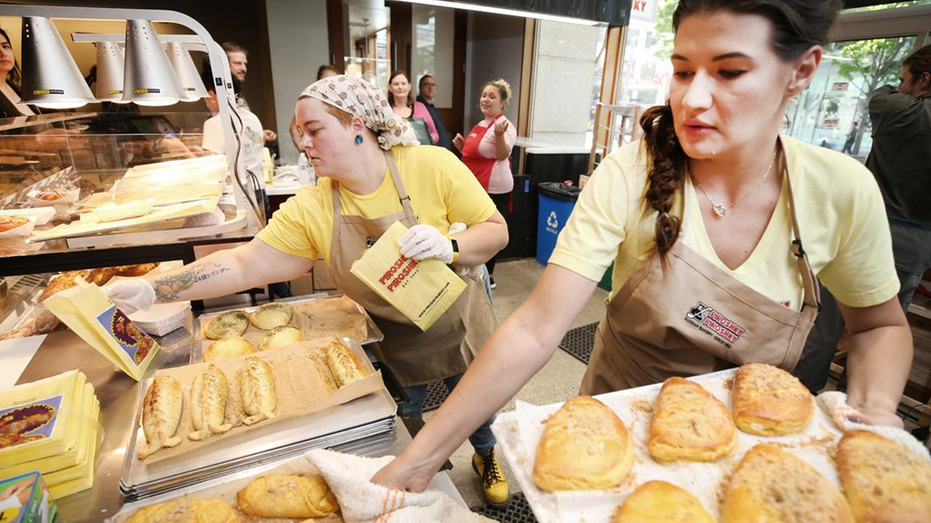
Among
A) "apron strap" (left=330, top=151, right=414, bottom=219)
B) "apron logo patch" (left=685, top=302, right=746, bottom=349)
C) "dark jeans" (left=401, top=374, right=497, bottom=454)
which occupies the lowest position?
"dark jeans" (left=401, top=374, right=497, bottom=454)

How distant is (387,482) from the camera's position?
854mm

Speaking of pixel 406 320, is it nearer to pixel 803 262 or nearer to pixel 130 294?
pixel 130 294

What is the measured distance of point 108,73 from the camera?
174cm

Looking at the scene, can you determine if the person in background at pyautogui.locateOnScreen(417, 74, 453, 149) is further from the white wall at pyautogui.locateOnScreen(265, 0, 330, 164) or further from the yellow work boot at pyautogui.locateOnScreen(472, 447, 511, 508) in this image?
the yellow work boot at pyautogui.locateOnScreen(472, 447, 511, 508)

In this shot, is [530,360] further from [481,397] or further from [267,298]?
[267,298]

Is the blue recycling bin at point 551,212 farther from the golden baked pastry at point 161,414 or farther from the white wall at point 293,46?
the golden baked pastry at point 161,414

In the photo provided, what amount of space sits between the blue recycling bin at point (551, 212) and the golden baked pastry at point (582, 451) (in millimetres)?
3962

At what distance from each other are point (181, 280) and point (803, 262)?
178 cm

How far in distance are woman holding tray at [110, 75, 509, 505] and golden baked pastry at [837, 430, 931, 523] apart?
1.06m

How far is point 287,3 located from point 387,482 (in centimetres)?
668

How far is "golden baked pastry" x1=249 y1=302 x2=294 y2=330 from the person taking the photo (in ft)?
5.34

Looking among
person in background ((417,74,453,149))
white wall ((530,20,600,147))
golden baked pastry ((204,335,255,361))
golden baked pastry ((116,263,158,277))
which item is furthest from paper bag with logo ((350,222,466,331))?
white wall ((530,20,600,147))

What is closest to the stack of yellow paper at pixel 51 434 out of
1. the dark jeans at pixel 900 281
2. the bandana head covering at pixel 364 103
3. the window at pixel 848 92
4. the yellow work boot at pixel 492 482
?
the bandana head covering at pixel 364 103

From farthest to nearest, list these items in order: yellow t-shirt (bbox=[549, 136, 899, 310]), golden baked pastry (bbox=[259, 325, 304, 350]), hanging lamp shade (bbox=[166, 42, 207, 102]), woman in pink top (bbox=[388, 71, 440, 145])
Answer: woman in pink top (bbox=[388, 71, 440, 145]) < hanging lamp shade (bbox=[166, 42, 207, 102]) < golden baked pastry (bbox=[259, 325, 304, 350]) < yellow t-shirt (bbox=[549, 136, 899, 310])
